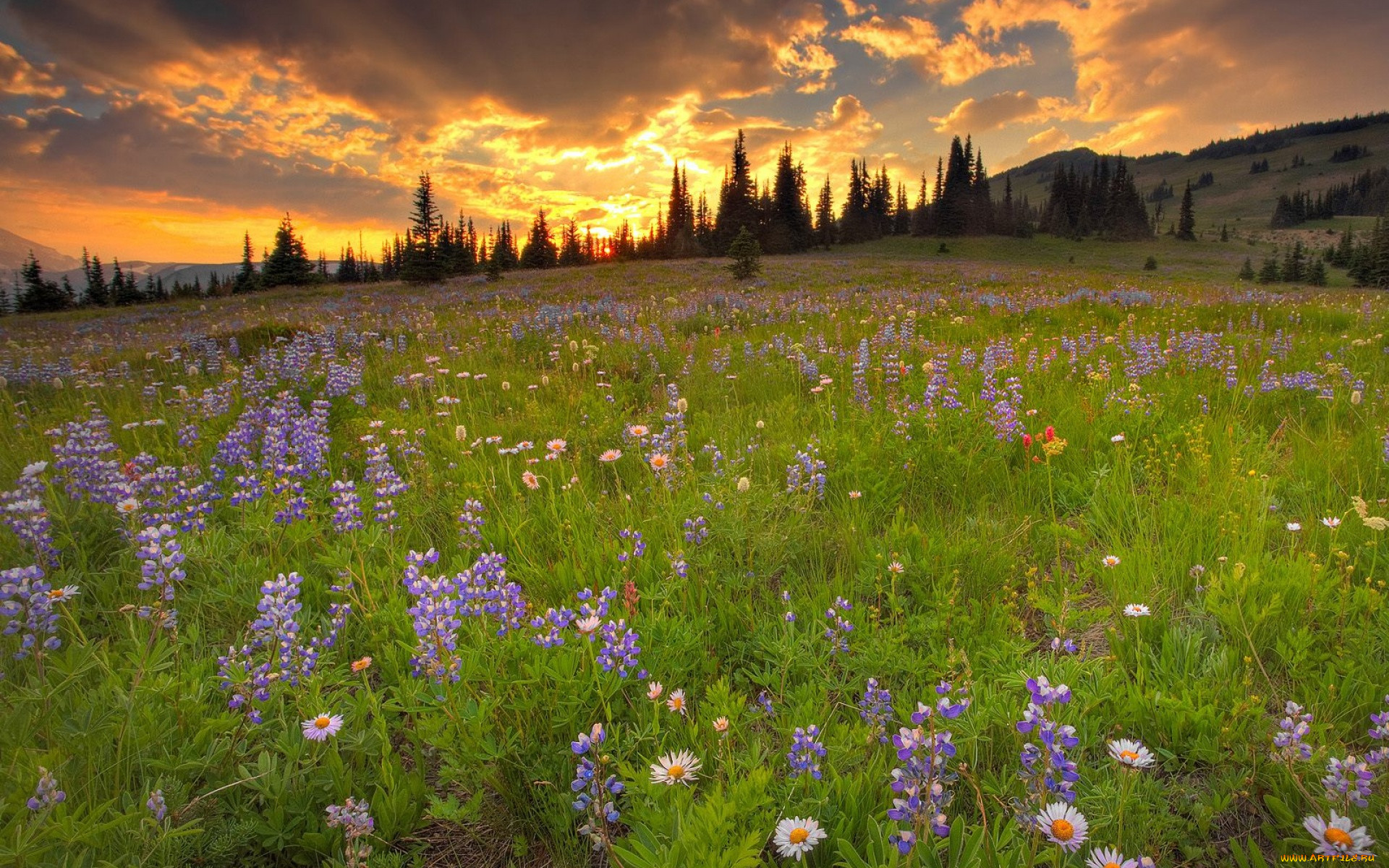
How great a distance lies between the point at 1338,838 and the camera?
1.32 meters

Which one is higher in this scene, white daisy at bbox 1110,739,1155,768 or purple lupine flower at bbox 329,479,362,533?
purple lupine flower at bbox 329,479,362,533

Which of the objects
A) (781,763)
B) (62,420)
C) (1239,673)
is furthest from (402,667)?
(62,420)

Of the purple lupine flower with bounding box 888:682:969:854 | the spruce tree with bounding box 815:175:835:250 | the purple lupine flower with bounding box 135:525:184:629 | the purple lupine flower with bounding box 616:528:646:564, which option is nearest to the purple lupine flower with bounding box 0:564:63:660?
the purple lupine flower with bounding box 135:525:184:629

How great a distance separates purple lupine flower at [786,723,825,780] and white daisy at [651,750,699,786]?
0.32 meters

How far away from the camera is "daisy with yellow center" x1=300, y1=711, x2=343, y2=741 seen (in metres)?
1.91

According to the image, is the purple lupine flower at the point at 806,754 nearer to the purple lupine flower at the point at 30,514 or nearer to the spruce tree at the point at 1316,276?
the purple lupine flower at the point at 30,514

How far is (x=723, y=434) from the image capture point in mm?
5031

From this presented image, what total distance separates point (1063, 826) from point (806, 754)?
72cm

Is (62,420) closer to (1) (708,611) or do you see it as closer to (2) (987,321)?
(1) (708,611)

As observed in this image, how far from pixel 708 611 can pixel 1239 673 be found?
7.16ft

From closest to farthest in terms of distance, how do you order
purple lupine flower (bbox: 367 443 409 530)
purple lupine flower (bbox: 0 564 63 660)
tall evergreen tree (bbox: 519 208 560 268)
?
purple lupine flower (bbox: 0 564 63 660), purple lupine flower (bbox: 367 443 409 530), tall evergreen tree (bbox: 519 208 560 268)

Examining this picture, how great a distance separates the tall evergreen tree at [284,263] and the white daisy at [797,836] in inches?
2217

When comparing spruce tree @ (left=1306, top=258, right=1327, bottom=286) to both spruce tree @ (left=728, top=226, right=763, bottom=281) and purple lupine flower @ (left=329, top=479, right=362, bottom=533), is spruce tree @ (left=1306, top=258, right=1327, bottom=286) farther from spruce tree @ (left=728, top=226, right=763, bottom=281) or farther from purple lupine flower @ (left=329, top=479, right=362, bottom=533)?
purple lupine flower @ (left=329, top=479, right=362, bottom=533)

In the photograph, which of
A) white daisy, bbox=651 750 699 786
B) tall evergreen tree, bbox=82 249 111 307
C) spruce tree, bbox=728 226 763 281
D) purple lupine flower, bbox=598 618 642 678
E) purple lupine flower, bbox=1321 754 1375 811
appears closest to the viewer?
purple lupine flower, bbox=1321 754 1375 811
